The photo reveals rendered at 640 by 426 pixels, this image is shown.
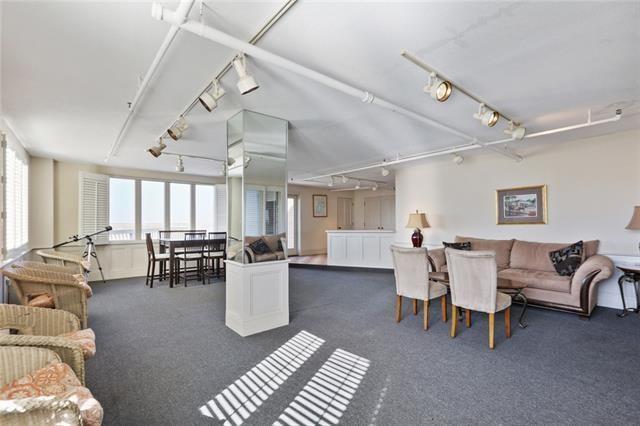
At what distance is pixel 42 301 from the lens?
2.66m

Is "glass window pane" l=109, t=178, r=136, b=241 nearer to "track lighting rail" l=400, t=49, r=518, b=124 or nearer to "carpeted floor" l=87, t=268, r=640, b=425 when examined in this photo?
"carpeted floor" l=87, t=268, r=640, b=425

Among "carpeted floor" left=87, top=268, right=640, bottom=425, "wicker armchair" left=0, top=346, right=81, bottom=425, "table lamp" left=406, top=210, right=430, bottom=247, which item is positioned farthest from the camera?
"table lamp" left=406, top=210, right=430, bottom=247

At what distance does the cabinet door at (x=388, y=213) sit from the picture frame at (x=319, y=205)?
209 cm

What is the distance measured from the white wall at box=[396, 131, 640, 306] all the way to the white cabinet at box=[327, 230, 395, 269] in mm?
983

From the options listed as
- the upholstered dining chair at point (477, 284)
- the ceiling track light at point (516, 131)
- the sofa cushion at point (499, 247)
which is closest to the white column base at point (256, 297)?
the upholstered dining chair at point (477, 284)

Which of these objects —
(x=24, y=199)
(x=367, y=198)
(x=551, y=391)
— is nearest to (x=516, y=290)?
(x=551, y=391)

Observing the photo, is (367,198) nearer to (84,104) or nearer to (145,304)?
(145,304)

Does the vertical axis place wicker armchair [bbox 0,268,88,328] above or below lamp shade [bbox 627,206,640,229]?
below

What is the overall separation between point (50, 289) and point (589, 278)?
569 centimetres

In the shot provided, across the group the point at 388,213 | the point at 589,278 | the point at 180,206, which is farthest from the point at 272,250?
the point at 388,213

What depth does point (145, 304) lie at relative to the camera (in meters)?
4.29

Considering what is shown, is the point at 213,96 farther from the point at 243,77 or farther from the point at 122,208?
the point at 122,208

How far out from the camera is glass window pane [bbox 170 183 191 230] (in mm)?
6848

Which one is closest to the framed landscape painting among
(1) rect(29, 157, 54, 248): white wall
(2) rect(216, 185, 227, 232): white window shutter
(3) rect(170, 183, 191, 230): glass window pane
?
(2) rect(216, 185, 227, 232): white window shutter
